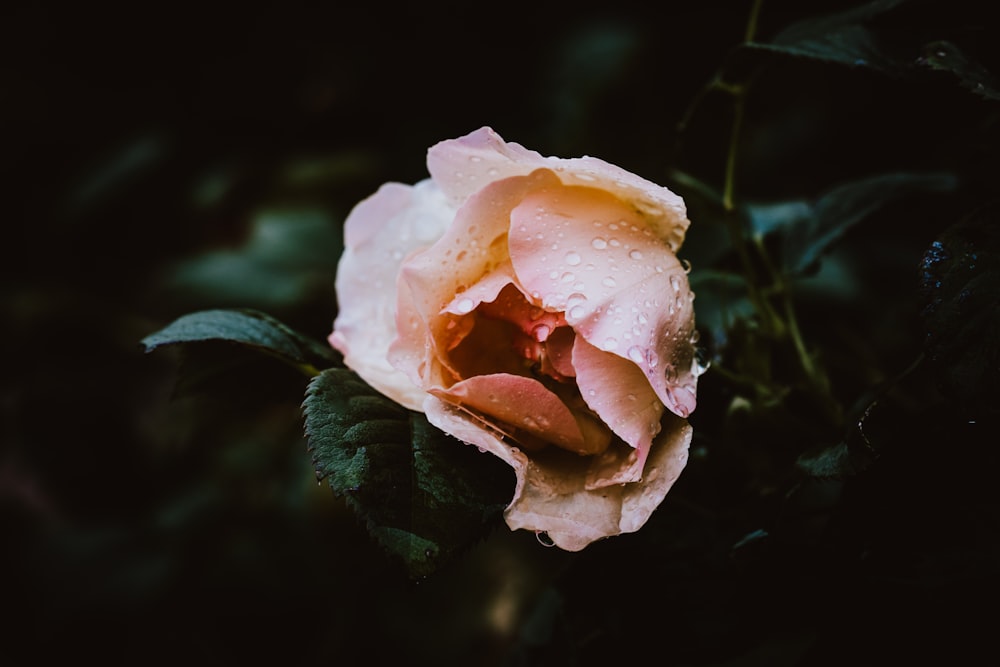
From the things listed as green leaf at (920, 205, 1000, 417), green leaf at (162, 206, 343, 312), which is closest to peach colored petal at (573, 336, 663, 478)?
green leaf at (920, 205, 1000, 417)

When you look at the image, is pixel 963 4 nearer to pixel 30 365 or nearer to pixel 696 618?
pixel 696 618

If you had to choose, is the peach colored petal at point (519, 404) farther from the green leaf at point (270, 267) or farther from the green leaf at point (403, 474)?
the green leaf at point (270, 267)

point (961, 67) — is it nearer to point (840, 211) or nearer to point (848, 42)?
point (848, 42)

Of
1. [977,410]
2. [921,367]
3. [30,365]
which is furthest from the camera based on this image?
[30,365]

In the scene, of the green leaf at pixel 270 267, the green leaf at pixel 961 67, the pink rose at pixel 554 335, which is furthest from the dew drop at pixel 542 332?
the green leaf at pixel 270 267

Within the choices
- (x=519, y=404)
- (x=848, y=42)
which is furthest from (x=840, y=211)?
(x=519, y=404)

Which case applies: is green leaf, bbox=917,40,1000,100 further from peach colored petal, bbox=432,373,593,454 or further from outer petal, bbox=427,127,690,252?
peach colored petal, bbox=432,373,593,454

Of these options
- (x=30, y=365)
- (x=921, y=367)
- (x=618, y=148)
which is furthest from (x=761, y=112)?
(x=30, y=365)
